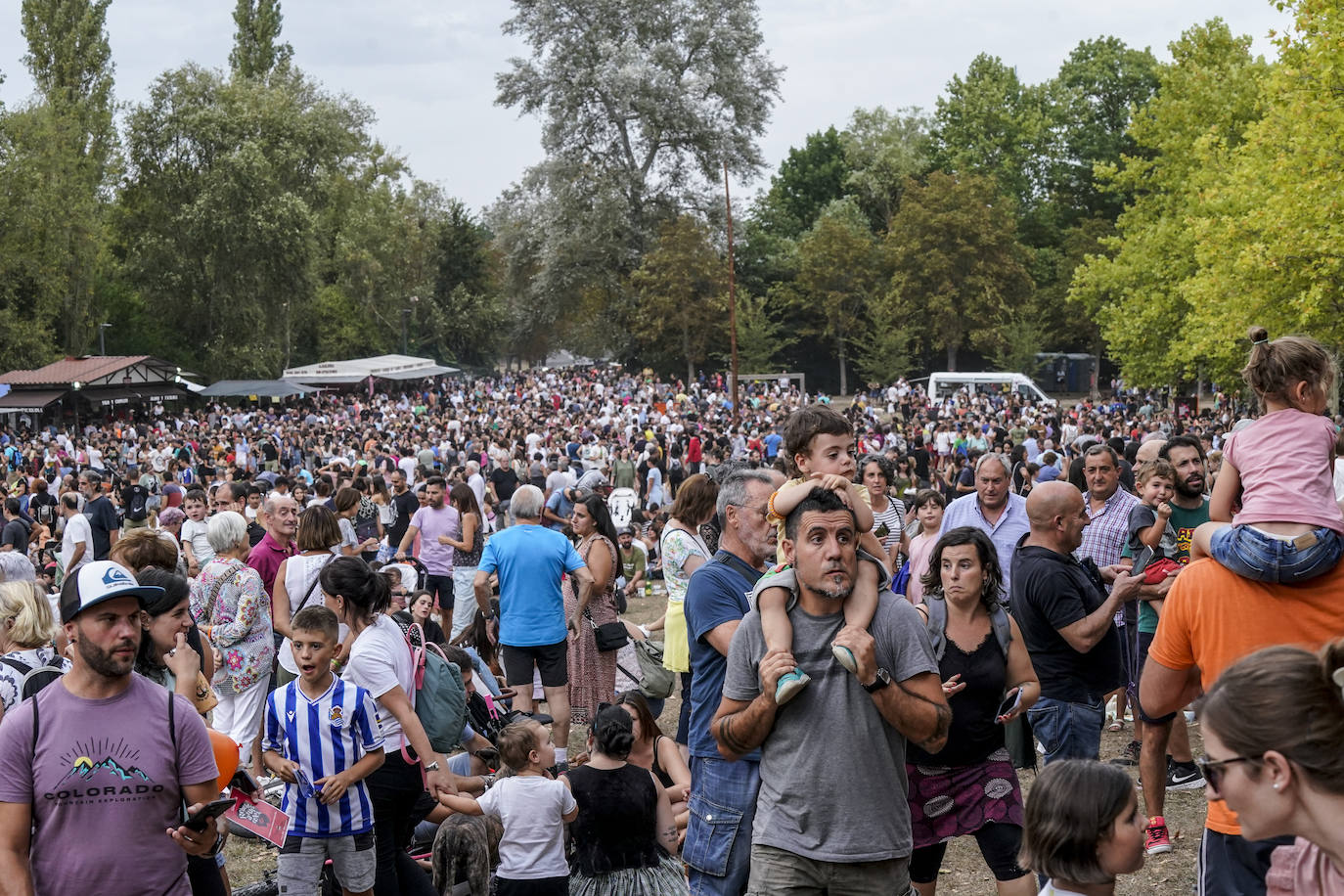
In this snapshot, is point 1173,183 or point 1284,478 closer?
point 1284,478

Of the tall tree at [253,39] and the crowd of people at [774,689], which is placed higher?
the tall tree at [253,39]

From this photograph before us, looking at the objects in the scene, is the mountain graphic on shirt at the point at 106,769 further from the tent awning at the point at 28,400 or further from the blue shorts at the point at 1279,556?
the tent awning at the point at 28,400

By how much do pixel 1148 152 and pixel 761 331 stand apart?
17519mm

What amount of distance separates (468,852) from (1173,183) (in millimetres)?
30521

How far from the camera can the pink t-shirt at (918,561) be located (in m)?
6.08

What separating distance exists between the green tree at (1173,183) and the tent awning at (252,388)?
29223 millimetres

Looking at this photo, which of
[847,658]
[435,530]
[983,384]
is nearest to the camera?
[847,658]

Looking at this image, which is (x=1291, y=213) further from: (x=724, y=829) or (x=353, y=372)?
(x=353, y=372)

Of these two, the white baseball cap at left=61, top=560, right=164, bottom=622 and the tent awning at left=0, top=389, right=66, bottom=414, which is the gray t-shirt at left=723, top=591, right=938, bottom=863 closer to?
the white baseball cap at left=61, top=560, right=164, bottom=622

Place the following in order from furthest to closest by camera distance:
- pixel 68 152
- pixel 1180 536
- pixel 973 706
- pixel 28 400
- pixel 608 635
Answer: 1. pixel 68 152
2. pixel 28 400
3. pixel 608 635
4. pixel 1180 536
5. pixel 973 706

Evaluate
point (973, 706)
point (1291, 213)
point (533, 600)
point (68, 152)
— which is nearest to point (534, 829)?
point (973, 706)

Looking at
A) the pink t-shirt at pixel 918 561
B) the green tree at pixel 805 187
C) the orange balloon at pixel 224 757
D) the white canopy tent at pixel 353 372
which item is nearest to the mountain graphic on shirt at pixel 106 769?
the orange balloon at pixel 224 757

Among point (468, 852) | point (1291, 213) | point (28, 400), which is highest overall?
point (1291, 213)

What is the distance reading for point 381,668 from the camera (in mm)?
5121
